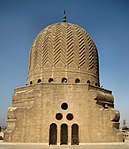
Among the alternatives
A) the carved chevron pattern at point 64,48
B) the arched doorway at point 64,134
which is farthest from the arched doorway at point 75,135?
the carved chevron pattern at point 64,48

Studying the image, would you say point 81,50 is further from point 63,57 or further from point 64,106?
point 64,106

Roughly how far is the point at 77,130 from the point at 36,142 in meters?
2.69

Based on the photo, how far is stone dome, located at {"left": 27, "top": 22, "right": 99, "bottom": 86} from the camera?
15.2m

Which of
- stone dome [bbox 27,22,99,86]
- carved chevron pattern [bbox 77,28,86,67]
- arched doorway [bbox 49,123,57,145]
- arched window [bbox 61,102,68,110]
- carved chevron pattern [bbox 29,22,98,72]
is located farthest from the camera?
carved chevron pattern [bbox 77,28,86,67]

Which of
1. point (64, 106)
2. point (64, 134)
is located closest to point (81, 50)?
point (64, 106)

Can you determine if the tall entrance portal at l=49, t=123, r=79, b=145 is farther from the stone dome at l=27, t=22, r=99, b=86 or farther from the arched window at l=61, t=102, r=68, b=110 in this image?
the stone dome at l=27, t=22, r=99, b=86

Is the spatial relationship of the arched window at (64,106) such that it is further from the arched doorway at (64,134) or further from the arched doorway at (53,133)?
the arched doorway at (53,133)

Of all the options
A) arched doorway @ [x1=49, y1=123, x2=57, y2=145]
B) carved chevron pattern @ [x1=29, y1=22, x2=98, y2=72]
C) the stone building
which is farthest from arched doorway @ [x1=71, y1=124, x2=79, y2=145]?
carved chevron pattern @ [x1=29, y1=22, x2=98, y2=72]

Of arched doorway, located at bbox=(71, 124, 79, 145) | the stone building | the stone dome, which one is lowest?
arched doorway, located at bbox=(71, 124, 79, 145)

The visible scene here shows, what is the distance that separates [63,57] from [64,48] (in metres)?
0.75

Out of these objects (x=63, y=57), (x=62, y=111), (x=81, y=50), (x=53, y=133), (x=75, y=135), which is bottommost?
(x=75, y=135)

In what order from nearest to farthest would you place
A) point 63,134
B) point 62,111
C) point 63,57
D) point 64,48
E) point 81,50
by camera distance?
point 62,111 < point 63,134 < point 63,57 < point 64,48 < point 81,50

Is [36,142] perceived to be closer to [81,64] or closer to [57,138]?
[57,138]

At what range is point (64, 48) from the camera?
15641mm
